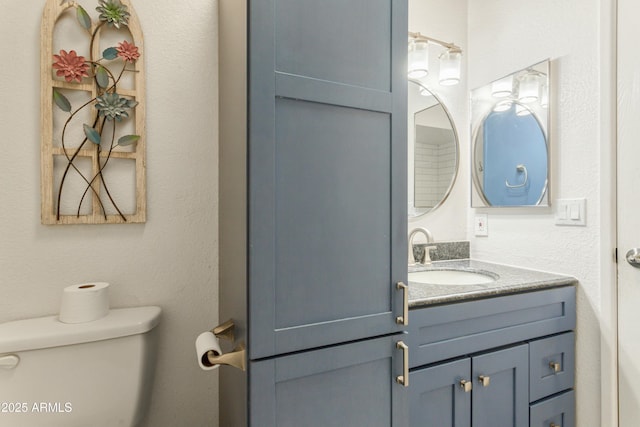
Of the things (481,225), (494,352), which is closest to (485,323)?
(494,352)

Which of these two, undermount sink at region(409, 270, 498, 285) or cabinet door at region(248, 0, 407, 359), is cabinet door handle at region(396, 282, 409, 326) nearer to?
cabinet door at region(248, 0, 407, 359)

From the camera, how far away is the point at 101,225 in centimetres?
113

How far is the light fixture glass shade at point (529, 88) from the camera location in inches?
61.9

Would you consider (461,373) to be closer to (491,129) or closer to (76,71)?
(491,129)

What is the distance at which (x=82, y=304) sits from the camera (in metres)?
1.00

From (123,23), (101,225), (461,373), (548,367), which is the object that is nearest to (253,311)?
(101,225)

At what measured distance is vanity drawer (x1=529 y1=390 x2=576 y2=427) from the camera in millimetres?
1303

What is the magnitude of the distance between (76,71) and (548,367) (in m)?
2.02

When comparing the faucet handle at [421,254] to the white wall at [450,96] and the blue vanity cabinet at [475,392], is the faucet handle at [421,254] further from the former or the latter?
the blue vanity cabinet at [475,392]

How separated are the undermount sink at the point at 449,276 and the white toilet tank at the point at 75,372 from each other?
115 cm

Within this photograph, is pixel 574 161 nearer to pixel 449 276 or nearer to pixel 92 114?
pixel 449 276

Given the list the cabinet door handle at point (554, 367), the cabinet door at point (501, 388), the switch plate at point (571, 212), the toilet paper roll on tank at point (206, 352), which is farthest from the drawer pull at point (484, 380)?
the toilet paper roll on tank at point (206, 352)

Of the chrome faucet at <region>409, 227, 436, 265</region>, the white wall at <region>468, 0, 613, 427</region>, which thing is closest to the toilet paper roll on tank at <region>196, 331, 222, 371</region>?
the chrome faucet at <region>409, 227, 436, 265</region>

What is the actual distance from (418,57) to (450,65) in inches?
8.0
